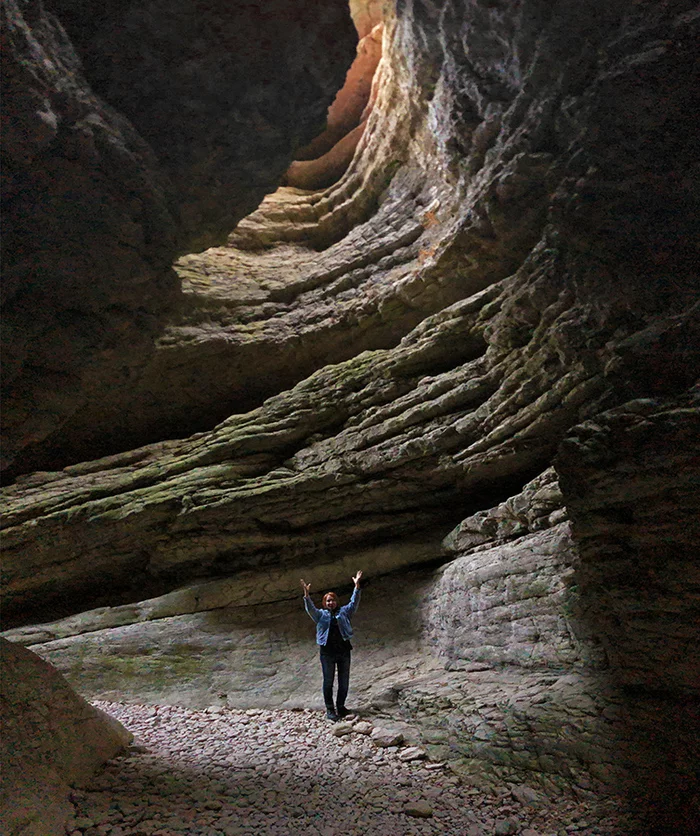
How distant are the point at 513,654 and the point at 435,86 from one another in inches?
538

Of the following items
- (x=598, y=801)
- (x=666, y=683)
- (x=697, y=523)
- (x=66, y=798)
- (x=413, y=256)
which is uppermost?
(x=413, y=256)

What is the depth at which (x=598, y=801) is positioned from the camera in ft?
16.1

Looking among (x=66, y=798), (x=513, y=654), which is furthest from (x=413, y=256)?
(x=66, y=798)

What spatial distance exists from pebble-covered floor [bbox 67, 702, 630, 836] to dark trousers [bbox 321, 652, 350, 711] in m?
0.76

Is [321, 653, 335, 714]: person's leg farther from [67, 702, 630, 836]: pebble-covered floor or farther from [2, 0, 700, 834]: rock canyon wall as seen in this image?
[2, 0, 700, 834]: rock canyon wall

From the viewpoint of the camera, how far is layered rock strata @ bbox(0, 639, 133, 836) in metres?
4.14

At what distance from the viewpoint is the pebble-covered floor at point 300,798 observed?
4.58 meters

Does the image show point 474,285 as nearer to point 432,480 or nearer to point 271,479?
point 432,480

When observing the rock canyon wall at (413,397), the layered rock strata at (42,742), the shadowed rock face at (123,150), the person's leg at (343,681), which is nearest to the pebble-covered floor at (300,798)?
the layered rock strata at (42,742)

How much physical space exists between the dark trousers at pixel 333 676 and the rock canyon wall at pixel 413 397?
31.2 inches

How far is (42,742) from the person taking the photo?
4.87 metres

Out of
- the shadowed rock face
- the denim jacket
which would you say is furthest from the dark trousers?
the shadowed rock face

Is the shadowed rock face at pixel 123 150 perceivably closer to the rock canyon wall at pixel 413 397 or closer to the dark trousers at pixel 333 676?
the rock canyon wall at pixel 413 397

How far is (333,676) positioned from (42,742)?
400 centimetres
